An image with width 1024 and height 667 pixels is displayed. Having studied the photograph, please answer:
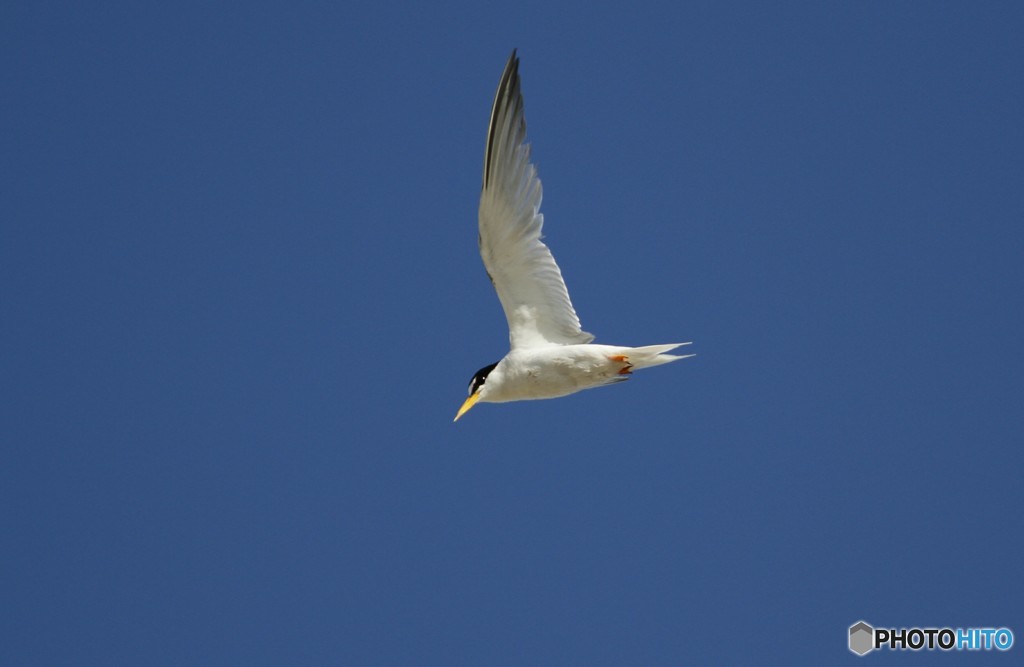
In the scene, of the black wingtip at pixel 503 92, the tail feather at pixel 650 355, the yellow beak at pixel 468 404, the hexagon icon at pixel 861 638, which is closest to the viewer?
the black wingtip at pixel 503 92

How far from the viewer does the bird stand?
30.5 ft

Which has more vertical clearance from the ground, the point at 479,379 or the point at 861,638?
the point at 479,379

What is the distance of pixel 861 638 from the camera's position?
12.3 metres

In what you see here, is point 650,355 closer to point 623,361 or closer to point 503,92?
point 623,361

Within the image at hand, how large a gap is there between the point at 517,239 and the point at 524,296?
0.56 metres

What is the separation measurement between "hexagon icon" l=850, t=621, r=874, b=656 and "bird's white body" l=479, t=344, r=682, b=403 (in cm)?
447

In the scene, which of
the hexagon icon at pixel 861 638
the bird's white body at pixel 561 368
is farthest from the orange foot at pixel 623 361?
the hexagon icon at pixel 861 638

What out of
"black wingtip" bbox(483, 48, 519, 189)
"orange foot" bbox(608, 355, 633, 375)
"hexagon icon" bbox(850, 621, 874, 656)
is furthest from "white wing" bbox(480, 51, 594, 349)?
"hexagon icon" bbox(850, 621, 874, 656)

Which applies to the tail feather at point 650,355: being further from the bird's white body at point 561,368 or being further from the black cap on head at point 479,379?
the black cap on head at point 479,379

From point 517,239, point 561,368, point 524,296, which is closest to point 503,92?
point 517,239

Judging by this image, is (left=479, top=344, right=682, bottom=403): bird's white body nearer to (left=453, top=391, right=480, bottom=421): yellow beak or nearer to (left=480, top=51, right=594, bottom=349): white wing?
(left=453, top=391, right=480, bottom=421): yellow beak

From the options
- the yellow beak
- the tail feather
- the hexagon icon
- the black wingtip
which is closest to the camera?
the black wingtip

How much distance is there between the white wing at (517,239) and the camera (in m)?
9.23

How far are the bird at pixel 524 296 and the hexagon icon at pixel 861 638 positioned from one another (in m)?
4.46
